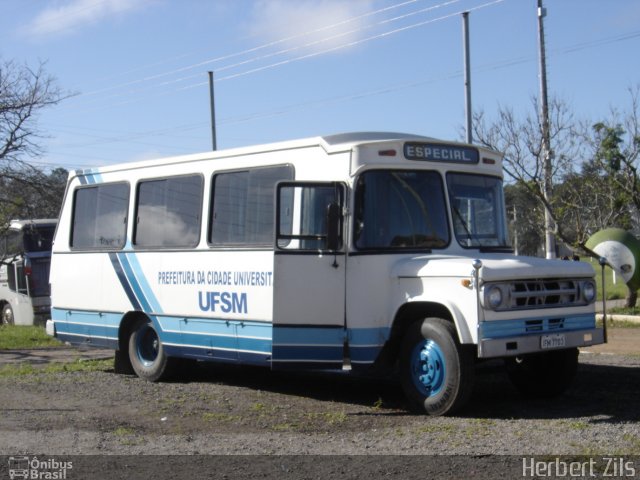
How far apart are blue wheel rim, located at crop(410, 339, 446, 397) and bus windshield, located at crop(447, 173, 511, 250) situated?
1492mm

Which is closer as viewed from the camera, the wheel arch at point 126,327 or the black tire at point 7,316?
the wheel arch at point 126,327

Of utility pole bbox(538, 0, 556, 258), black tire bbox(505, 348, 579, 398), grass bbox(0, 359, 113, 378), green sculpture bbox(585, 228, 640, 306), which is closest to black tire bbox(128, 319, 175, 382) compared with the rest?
grass bbox(0, 359, 113, 378)

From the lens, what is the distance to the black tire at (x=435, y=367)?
29.7 feet

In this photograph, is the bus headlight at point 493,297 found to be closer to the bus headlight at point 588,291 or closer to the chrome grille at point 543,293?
the chrome grille at point 543,293

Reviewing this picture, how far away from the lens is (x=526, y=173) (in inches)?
859

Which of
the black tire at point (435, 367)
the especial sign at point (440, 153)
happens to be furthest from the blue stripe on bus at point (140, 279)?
the especial sign at point (440, 153)

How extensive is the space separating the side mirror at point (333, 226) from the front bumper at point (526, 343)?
196cm

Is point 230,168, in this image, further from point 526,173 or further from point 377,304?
point 526,173

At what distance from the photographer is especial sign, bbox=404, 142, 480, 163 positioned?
1020cm

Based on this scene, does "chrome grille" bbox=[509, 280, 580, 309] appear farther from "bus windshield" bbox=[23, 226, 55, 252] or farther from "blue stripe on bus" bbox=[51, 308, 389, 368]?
"bus windshield" bbox=[23, 226, 55, 252]

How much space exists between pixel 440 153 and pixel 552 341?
2516 millimetres

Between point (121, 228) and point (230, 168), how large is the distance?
8.31 ft

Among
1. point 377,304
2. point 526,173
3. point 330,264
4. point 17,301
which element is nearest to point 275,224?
point 330,264

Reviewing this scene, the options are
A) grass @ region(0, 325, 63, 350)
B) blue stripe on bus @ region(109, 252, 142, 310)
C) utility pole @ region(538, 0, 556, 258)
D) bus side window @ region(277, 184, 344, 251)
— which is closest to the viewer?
bus side window @ region(277, 184, 344, 251)
